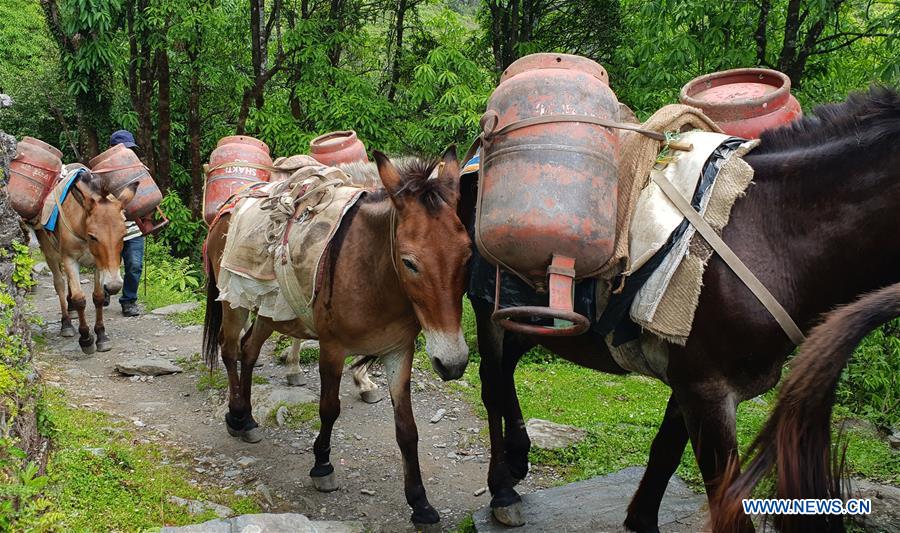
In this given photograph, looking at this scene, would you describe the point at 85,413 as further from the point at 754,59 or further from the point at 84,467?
the point at 754,59

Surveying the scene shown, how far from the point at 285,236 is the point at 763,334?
2.90m

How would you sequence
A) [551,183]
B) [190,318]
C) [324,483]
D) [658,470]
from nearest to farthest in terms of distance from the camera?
1. [551,183]
2. [658,470]
3. [324,483]
4. [190,318]

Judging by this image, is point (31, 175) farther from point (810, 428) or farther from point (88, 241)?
point (810, 428)

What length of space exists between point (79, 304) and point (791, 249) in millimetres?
7316

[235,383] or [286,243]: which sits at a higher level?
[286,243]

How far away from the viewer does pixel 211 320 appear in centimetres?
609

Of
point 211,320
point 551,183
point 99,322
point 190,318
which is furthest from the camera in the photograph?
point 190,318

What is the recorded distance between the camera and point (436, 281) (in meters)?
3.48

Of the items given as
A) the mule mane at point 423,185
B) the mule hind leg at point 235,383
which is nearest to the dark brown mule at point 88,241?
the mule hind leg at point 235,383

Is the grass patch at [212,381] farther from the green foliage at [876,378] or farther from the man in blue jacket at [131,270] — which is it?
the green foliage at [876,378]

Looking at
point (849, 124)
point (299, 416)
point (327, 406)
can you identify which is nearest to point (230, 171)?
point (299, 416)

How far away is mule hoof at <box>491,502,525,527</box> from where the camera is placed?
3975 mm

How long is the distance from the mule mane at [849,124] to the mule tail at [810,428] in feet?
2.67

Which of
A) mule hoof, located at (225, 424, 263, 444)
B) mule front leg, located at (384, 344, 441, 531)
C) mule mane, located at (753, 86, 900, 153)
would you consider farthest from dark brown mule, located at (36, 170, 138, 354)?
mule mane, located at (753, 86, 900, 153)
